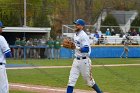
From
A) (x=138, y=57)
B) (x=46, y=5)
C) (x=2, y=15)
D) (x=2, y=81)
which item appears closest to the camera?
(x=2, y=81)

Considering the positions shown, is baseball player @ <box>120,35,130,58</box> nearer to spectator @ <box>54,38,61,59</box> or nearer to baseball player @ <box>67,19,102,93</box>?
spectator @ <box>54,38,61,59</box>

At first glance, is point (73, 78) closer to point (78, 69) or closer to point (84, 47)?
point (78, 69)

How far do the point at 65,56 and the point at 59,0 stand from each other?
27404mm

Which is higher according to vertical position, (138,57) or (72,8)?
(72,8)

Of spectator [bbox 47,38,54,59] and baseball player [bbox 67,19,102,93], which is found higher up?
baseball player [bbox 67,19,102,93]

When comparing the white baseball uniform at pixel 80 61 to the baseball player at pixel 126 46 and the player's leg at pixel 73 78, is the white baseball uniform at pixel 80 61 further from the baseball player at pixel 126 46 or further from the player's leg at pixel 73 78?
the baseball player at pixel 126 46

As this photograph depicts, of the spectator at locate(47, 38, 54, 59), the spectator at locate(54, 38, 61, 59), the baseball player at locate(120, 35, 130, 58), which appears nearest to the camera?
the spectator at locate(47, 38, 54, 59)

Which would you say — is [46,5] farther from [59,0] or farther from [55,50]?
[55,50]

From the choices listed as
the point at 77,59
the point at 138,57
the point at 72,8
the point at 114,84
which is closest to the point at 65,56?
the point at 138,57

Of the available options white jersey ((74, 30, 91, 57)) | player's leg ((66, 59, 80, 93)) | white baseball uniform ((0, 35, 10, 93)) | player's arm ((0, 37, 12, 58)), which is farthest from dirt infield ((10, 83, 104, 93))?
player's arm ((0, 37, 12, 58))

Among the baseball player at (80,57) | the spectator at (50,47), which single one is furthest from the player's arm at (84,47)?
the spectator at (50,47)

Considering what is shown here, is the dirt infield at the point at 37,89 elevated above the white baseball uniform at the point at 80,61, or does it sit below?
below

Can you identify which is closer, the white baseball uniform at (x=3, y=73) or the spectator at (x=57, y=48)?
the white baseball uniform at (x=3, y=73)

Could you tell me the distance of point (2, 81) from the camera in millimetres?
9984
